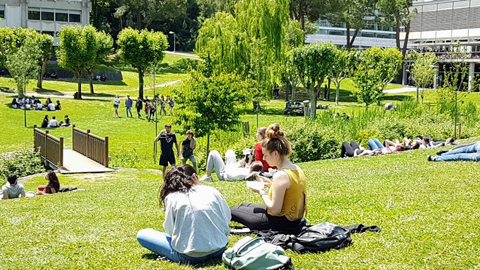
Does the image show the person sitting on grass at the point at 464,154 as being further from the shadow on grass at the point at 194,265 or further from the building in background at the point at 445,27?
the building in background at the point at 445,27

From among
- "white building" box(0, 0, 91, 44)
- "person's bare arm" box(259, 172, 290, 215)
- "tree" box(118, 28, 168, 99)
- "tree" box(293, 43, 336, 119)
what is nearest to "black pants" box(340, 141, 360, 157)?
"person's bare arm" box(259, 172, 290, 215)

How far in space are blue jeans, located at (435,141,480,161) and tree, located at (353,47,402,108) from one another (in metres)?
30.1

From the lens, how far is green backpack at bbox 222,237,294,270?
600cm

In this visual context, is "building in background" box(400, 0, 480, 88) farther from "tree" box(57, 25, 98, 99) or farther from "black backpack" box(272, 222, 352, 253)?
"black backpack" box(272, 222, 352, 253)

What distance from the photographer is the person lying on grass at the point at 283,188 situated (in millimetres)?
6789

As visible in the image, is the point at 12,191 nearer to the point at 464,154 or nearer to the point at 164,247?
the point at 164,247

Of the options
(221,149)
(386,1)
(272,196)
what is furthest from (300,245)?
(386,1)

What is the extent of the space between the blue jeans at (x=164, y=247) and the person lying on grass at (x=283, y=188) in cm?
82

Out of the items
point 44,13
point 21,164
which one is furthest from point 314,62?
point 44,13

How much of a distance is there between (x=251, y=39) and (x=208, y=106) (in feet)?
79.3

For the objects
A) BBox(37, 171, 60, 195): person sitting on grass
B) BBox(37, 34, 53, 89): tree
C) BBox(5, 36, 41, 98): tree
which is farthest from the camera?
BBox(37, 34, 53, 89): tree

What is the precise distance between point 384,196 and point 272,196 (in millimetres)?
3433

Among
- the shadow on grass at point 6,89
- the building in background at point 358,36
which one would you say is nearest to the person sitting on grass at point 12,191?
the shadow on grass at point 6,89

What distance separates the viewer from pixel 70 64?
48.9 metres
